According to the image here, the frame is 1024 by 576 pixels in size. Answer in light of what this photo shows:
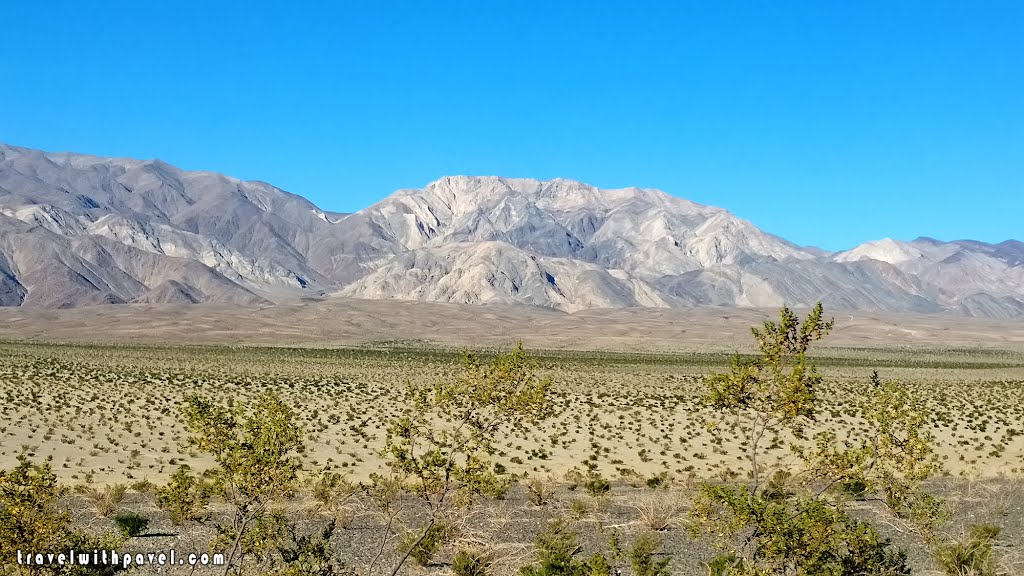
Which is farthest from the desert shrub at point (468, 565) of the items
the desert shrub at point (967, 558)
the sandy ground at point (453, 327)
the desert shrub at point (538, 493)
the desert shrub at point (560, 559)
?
the sandy ground at point (453, 327)

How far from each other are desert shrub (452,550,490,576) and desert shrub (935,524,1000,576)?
8424 millimetres

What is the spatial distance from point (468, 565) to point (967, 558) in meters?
9.24

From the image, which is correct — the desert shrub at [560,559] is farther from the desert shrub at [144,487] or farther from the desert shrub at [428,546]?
the desert shrub at [144,487]

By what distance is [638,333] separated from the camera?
5940 inches

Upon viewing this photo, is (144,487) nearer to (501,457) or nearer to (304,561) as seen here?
(304,561)

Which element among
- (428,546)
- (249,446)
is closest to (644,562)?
(428,546)

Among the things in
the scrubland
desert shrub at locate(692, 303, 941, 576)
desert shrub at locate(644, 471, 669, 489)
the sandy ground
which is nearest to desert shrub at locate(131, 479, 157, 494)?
the scrubland

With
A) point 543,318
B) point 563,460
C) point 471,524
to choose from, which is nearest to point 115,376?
point 563,460

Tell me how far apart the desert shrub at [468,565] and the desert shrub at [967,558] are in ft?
27.6

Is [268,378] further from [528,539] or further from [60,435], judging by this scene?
[528,539]

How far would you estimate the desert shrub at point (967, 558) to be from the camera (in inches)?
594

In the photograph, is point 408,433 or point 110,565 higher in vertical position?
point 408,433

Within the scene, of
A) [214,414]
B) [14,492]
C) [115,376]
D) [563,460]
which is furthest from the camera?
[115,376]

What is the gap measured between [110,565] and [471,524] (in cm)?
807
